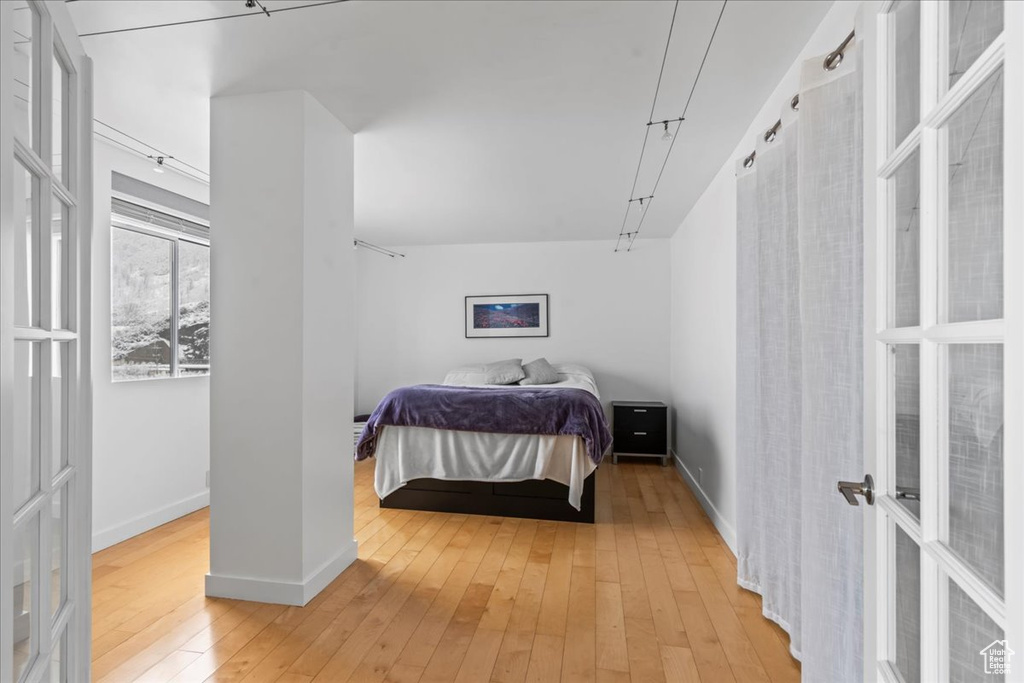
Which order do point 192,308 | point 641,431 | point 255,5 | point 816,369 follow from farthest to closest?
point 641,431 → point 192,308 → point 255,5 → point 816,369

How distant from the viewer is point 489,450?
3404 mm

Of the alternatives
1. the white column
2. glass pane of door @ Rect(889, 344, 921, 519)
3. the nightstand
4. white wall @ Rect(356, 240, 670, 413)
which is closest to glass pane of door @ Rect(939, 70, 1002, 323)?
glass pane of door @ Rect(889, 344, 921, 519)

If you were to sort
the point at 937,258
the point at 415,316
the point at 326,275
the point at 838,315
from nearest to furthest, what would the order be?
the point at 937,258 → the point at 838,315 → the point at 326,275 → the point at 415,316

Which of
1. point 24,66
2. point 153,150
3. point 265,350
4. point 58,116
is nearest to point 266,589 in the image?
point 265,350

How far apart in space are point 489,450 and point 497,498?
0.36 m

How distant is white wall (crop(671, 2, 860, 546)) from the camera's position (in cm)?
240

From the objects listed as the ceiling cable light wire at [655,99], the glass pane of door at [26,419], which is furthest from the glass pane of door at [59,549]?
the ceiling cable light wire at [655,99]

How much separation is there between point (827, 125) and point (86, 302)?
2095 mm

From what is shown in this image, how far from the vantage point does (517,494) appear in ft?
11.3

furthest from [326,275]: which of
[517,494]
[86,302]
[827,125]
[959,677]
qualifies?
[959,677]

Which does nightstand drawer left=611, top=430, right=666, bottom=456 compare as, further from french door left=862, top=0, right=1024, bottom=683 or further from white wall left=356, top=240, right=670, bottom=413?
french door left=862, top=0, right=1024, bottom=683

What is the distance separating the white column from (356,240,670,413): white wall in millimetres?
3428

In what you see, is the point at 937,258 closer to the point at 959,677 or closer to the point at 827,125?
the point at 959,677

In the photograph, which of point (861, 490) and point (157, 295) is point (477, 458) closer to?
point (157, 295)
